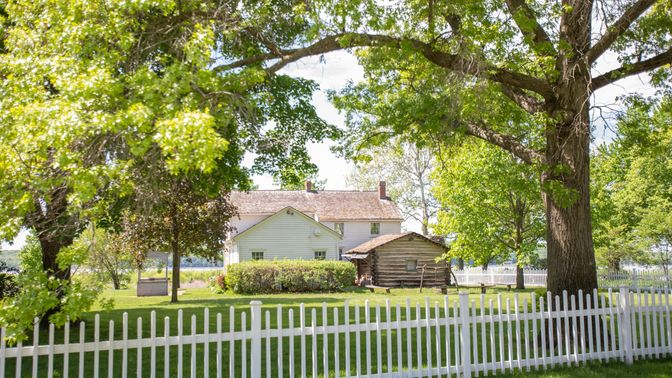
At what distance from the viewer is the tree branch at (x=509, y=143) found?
11609mm

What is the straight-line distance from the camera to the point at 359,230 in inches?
1780

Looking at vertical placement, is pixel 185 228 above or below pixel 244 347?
above

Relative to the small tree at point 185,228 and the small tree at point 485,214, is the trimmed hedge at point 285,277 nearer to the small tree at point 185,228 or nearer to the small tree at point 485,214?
the small tree at point 185,228

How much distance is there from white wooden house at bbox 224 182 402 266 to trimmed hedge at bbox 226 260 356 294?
7396 mm

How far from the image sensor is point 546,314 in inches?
363

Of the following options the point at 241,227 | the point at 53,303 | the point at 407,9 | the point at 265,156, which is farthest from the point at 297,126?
the point at 241,227

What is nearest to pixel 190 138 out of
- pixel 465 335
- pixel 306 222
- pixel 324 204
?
pixel 465 335

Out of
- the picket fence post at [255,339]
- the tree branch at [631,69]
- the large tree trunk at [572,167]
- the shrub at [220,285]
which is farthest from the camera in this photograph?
the shrub at [220,285]

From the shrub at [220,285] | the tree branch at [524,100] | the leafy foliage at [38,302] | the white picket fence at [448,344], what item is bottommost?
the shrub at [220,285]

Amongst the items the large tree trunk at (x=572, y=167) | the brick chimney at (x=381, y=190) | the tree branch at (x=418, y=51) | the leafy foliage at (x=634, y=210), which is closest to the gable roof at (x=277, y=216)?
the brick chimney at (x=381, y=190)

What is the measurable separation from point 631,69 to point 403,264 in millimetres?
24842

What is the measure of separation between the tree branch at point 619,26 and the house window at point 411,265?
25.1 m

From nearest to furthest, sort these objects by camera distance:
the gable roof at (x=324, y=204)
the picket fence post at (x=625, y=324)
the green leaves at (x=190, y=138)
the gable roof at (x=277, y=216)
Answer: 1. the green leaves at (x=190, y=138)
2. the picket fence post at (x=625, y=324)
3. the gable roof at (x=277, y=216)
4. the gable roof at (x=324, y=204)

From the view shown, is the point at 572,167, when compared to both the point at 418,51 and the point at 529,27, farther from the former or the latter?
the point at 418,51
